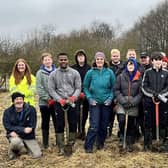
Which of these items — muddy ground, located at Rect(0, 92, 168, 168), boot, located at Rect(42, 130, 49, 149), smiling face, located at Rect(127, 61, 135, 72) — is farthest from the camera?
boot, located at Rect(42, 130, 49, 149)

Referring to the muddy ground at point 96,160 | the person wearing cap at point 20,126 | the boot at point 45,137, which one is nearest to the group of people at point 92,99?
the person wearing cap at point 20,126

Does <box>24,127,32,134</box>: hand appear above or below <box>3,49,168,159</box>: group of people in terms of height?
below

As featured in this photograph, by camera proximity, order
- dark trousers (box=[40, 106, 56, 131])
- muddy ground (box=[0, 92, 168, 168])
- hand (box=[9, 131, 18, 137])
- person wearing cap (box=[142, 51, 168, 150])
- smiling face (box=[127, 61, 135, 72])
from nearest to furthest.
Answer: muddy ground (box=[0, 92, 168, 168]), person wearing cap (box=[142, 51, 168, 150]), hand (box=[9, 131, 18, 137]), smiling face (box=[127, 61, 135, 72]), dark trousers (box=[40, 106, 56, 131])

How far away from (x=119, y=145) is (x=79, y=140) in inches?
37.8

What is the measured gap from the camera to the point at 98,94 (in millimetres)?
6770

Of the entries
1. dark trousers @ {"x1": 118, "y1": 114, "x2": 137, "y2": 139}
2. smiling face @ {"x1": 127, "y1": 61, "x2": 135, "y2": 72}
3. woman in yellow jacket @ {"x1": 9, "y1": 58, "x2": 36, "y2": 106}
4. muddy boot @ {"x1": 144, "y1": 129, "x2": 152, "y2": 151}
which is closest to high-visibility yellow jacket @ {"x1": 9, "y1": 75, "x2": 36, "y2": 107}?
woman in yellow jacket @ {"x1": 9, "y1": 58, "x2": 36, "y2": 106}

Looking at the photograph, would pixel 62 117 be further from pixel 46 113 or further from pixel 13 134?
pixel 13 134

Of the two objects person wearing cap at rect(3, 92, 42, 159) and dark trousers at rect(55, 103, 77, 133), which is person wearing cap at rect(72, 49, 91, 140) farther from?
person wearing cap at rect(3, 92, 42, 159)

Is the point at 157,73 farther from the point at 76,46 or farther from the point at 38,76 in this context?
the point at 76,46

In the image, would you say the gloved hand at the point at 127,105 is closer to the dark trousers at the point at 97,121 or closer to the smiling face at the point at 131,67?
the dark trousers at the point at 97,121

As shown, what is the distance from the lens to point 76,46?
2262cm

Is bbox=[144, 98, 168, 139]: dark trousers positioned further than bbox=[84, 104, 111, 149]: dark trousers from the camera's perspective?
No

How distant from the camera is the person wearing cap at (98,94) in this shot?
22.2 ft

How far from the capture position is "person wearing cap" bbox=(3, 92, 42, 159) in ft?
21.6
